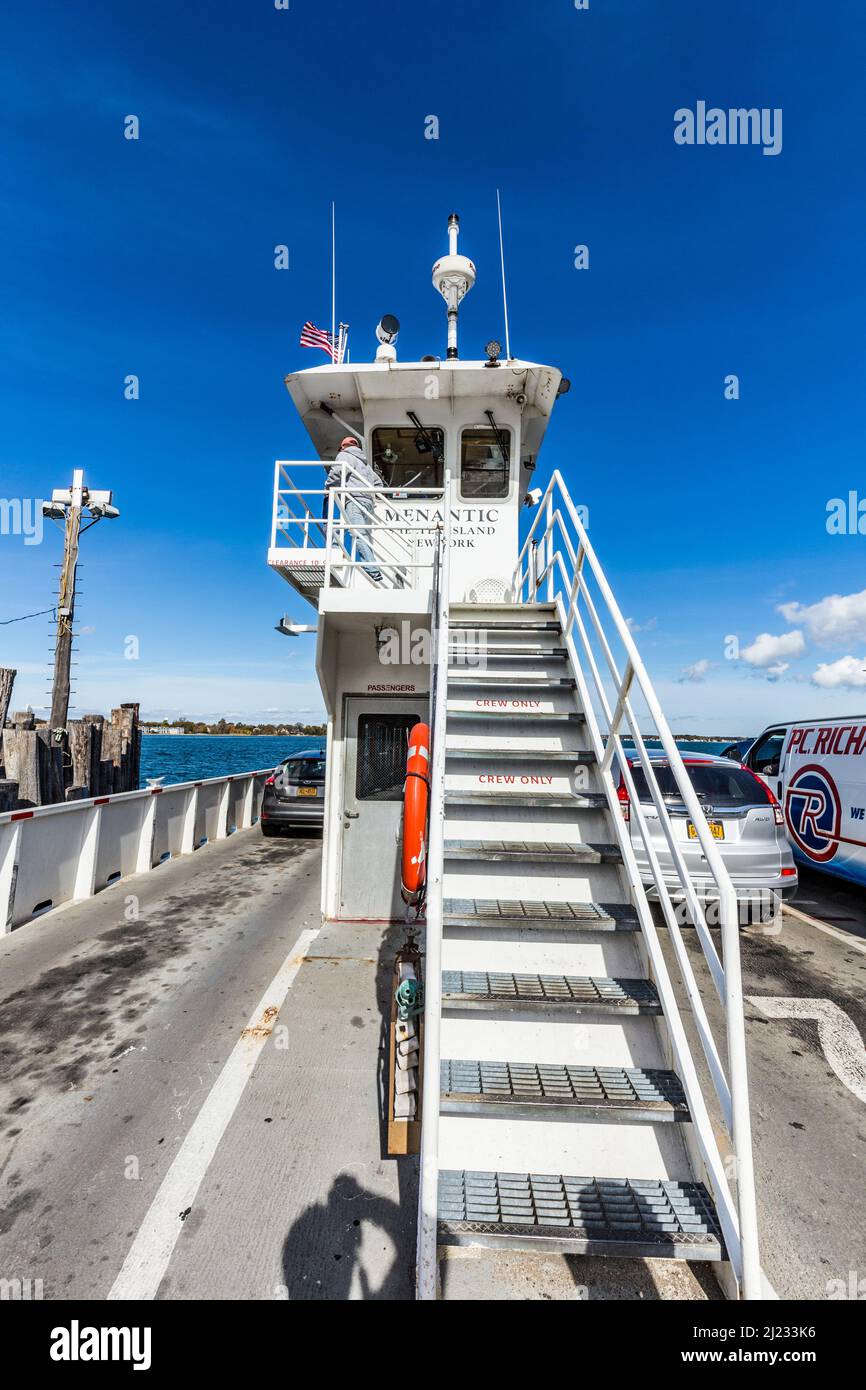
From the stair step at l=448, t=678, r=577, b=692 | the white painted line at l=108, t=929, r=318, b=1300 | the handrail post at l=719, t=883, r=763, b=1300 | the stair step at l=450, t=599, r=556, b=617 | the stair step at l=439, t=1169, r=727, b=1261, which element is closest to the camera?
the handrail post at l=719, t=883, r=763, b=1300

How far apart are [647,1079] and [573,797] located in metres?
1.69

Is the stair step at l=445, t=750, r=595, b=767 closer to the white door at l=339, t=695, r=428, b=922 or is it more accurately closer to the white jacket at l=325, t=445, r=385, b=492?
the white door at l=339, t=695, r=428, b=922

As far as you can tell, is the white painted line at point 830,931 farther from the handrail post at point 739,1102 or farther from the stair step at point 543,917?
the handrail post at point 739,1102

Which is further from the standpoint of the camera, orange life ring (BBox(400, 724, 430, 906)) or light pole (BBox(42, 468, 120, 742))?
light pole (BBox(42, 468, 120, 742))

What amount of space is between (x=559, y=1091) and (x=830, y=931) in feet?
19.5

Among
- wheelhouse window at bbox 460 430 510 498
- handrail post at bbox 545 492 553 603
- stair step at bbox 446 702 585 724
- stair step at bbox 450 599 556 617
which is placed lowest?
stair step at bbox 446 702 585 724

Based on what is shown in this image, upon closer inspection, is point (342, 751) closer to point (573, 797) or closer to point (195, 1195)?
point (573, 797)

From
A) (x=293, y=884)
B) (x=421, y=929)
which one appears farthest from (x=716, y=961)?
(x=293, y=884)

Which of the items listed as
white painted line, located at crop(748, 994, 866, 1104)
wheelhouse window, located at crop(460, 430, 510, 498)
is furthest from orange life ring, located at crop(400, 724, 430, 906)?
wheelhouse window, located at crop(460, 430, 510, 498)

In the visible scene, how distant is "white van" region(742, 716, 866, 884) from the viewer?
7.90 metres

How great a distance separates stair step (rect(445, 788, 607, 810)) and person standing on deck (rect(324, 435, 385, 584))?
3056mm

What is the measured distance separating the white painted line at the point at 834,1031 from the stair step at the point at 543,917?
214 cm
